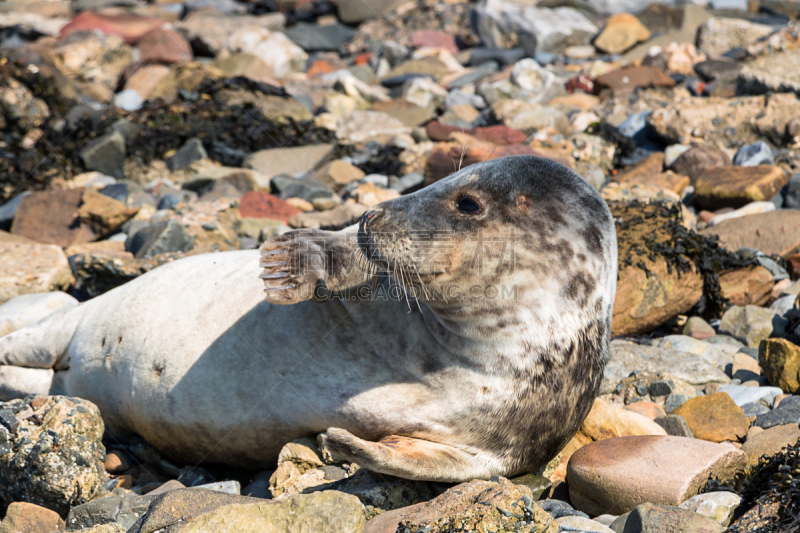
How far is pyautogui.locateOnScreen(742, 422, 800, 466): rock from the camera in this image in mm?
3285

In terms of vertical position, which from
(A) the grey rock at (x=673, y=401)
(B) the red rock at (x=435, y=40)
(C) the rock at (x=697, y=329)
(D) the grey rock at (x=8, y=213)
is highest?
(A) the grey rock at (x=673, y=401)

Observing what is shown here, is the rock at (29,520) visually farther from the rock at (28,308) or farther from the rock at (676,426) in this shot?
the rock at (676,426)

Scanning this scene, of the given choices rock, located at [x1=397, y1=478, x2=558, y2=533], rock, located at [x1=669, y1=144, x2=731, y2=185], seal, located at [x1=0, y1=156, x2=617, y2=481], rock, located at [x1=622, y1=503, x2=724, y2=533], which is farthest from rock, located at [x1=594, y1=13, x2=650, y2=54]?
rock, located at [x1=397, y1=478, x2=558, y2=533]

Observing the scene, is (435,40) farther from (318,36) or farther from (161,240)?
(161,240)

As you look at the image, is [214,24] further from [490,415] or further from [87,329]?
[490,415]

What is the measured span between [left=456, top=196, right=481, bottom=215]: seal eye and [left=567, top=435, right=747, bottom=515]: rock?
1258mm

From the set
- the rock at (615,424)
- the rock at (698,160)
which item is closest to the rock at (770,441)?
the rock at (615,424)

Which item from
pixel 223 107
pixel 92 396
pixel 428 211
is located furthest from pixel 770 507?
pixel 223 107

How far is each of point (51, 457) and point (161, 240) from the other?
2.95 metres

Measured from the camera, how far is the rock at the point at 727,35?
14.9 m

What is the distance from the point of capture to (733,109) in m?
9.59

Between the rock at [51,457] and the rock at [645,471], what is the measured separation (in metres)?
2.28

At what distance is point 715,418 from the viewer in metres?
3.75

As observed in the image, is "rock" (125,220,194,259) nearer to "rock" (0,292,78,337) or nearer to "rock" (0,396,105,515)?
"rock" (0,292,78,337)
